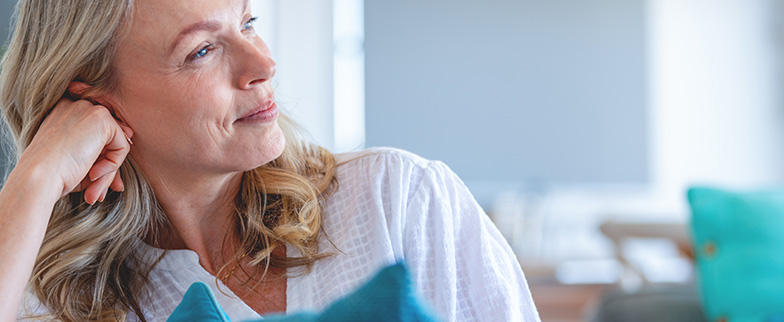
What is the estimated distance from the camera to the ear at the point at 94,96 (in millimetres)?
1172

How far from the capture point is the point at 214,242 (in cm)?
124

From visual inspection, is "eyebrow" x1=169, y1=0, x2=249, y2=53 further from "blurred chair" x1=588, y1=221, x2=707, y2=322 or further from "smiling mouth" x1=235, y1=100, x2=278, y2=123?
"blurred chair" x1=588, y1=221, x2=707, y2=322

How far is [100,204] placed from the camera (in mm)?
1239

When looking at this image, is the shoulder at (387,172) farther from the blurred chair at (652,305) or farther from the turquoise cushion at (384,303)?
the blurred chair at (652,305)

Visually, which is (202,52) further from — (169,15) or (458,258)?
(458,258)

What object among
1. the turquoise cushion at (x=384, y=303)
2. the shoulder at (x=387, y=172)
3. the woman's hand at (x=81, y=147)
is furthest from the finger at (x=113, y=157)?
the turquoise cushion at (x=384, y=303)

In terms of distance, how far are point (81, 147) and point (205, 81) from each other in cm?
21

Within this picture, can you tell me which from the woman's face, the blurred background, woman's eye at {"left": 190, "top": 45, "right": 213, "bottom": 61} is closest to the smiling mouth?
the woman's face

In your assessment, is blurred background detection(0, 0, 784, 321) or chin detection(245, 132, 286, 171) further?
blurred background detection(0, 0, 784, 321)

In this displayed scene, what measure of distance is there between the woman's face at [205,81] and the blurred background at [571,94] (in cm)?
409

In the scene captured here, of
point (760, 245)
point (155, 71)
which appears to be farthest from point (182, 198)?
point (760, 245)

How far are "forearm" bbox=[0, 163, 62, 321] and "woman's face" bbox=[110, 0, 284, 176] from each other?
0.62 ft

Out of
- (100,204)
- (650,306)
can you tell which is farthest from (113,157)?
(650,306)

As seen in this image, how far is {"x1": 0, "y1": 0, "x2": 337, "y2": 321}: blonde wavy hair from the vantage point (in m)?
1.11
